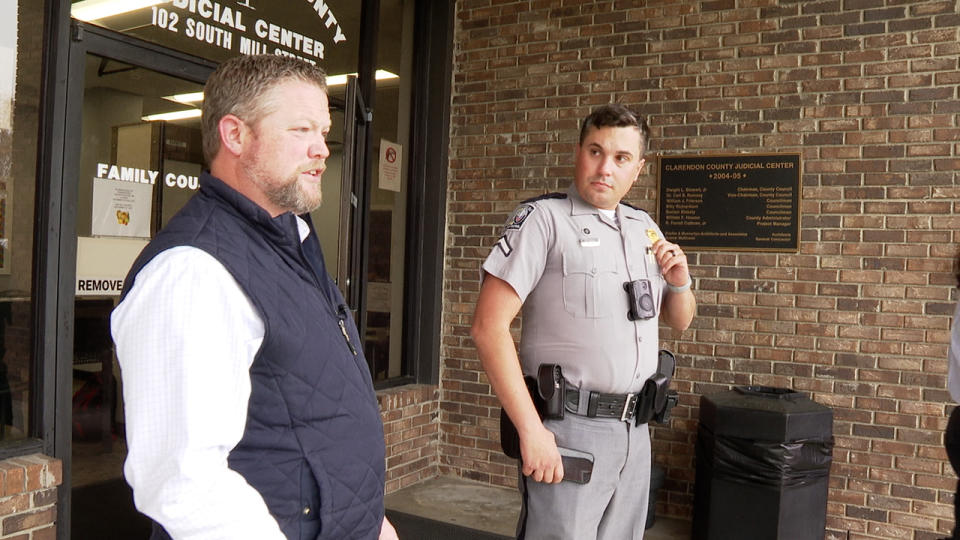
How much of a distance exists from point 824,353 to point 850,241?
2.14 feet

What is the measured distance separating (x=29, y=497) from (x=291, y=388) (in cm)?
216

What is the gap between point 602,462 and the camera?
94.6 inches

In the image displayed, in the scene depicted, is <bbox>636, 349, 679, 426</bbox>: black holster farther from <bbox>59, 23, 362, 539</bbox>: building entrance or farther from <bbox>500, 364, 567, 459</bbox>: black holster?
<bbox>59, 23, 362, 539</bbox>: building entrance

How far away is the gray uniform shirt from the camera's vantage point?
96.4 inches

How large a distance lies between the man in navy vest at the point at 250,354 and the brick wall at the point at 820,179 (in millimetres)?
3452

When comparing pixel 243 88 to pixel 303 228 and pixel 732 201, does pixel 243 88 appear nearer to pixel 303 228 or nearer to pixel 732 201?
pixel 303 228

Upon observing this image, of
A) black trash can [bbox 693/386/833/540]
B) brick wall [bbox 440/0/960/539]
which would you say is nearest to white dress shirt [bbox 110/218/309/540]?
black trash can [bbox 693/386/833/540]

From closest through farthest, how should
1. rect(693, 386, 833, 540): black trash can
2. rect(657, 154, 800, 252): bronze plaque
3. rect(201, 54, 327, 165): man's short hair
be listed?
1. rect(201, 54, 327, 165): man's short hair
2. rect(693, 386, 833, 540): black trash can
3. rect(657, 154, 800, 252): bronze plaque

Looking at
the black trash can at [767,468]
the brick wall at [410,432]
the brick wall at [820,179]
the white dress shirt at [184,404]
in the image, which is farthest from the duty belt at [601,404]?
the brick wall at [410,432]

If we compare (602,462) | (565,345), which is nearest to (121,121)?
(565,345)

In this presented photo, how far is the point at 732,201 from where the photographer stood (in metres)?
4.50

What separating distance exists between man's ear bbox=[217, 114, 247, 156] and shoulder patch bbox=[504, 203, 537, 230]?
1.30 metres

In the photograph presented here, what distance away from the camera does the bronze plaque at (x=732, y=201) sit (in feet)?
14.3

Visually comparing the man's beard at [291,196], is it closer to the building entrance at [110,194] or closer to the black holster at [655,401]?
the black holster at [655,401]
